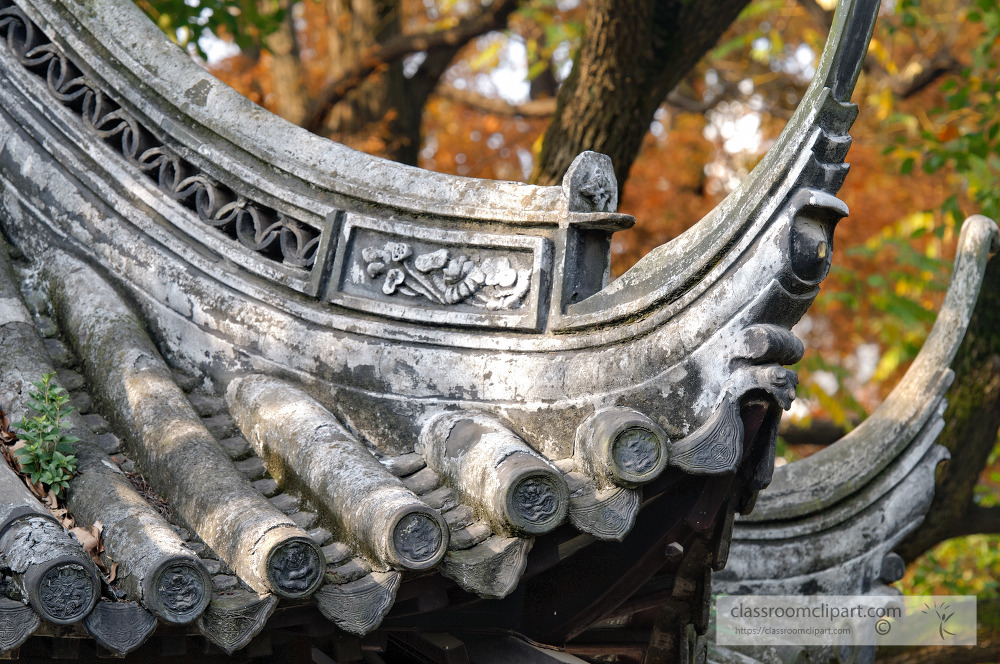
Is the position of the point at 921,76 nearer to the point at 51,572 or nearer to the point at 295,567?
the point at 295,567

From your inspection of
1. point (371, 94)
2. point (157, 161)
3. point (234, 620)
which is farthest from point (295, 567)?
point (371, 94)

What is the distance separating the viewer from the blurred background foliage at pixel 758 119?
23.3ft

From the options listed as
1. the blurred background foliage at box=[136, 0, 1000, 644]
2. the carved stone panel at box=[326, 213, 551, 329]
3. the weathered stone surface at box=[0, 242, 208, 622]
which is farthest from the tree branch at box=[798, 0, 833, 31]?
the weathered stone surface at box=[0, 242, 208, 622]

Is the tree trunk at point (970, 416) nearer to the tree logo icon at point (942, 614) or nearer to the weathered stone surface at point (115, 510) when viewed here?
the tree logo icon at point (942, 614)

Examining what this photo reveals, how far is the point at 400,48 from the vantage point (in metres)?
7.32

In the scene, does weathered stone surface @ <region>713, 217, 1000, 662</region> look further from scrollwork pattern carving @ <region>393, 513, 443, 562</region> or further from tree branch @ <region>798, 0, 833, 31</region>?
tree branch @ <region>798, 0, 833, 31</region>

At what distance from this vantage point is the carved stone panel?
2.89m

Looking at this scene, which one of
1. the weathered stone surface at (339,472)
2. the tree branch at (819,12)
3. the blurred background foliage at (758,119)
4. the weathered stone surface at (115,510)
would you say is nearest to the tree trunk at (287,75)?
the blurred background foliage at (758,119)

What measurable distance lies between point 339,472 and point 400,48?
5250 mm

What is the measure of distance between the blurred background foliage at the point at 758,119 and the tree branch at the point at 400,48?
0.06ft

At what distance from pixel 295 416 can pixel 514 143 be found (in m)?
8.47

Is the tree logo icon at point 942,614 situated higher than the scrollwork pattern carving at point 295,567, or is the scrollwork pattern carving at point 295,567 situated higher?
the tree logo icon at point 942,614

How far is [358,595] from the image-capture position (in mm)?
2332

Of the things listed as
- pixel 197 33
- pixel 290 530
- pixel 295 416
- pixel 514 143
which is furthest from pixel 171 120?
pixel 514 143
